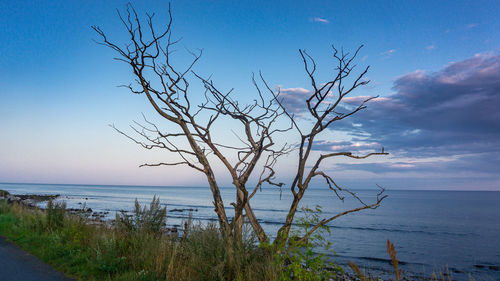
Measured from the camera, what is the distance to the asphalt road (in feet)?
20.9

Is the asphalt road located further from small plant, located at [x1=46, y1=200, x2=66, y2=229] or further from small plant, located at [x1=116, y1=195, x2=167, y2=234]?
small plant, located at [x1=116, y1=195, x2=167, y2=234]

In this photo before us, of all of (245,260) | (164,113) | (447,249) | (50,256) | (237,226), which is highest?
(164,113)

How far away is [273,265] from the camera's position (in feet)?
15.5

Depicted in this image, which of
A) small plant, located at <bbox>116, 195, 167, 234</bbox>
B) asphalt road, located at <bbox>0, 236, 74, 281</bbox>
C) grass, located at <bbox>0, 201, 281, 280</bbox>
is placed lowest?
asphalt road, located at <bbox>0, 236, 74, 281</bbox>

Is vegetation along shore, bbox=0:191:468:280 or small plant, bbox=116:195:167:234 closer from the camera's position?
vegetation along shore, bbox=0:191:468:280

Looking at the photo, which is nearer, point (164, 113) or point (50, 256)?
point (164, 113)

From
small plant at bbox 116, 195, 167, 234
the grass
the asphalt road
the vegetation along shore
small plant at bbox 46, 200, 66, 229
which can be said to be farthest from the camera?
small plant at bbox 46, 200, 66, 229

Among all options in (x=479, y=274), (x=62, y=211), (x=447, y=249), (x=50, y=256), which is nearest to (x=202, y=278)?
(x=50, y=256)

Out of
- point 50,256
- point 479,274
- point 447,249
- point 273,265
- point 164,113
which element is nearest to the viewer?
point 273,265

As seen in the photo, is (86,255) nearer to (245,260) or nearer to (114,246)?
(114,246)

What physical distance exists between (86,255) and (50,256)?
4.16ft

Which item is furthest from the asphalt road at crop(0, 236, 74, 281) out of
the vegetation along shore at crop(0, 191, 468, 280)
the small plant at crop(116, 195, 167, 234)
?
the small plant at crop(116, 195, 167, 234)

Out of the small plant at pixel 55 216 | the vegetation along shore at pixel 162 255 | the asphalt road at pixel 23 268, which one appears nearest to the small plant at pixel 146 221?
the vegetation along shore at pixel 162 255

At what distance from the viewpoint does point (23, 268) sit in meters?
7.05
